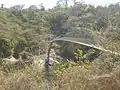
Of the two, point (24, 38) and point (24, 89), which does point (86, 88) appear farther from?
point (24, 38)

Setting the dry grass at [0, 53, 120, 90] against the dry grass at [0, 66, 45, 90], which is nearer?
the dry grass at [0, 53, 120, 90]

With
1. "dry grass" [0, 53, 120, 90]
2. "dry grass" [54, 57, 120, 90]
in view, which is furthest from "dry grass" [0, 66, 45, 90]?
"dry grass" [54, 57, 120, 90]

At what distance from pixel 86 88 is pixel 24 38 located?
14676mm

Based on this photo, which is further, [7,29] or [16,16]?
[16,16]

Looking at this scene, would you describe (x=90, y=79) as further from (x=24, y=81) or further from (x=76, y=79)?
(x=24, y=81)

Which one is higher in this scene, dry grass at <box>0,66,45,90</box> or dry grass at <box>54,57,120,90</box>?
dry grass at <box>54,57,120,90</box>

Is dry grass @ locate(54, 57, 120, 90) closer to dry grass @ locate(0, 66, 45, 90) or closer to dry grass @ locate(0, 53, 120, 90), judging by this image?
dry grass @ locate(0, 53, 120, 90)

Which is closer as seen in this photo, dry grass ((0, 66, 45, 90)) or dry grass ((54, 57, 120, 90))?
dry grass ((54, 57, 120, 90))

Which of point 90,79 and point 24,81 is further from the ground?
point 90,79

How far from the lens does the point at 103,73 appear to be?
3367 millimetres

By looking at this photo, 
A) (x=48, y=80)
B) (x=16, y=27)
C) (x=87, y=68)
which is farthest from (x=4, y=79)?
(x=16, y=27)

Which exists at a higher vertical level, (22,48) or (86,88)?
(86,88)

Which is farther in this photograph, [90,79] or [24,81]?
[24,81]

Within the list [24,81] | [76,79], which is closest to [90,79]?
[76,79]
